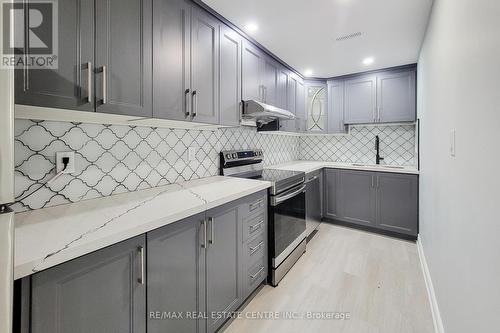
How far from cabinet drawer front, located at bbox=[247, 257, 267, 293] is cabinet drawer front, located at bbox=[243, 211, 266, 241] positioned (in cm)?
26

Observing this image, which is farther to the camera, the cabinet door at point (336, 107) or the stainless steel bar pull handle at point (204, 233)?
the cabinet door at point (336, 107)

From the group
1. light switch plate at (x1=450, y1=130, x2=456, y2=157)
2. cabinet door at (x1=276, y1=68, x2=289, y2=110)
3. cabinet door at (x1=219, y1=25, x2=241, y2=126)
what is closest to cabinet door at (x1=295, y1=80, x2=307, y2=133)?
cabinet door at (x1=276, y1=68, x2=289, y2=110)

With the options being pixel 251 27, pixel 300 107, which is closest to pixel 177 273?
pixel 251 27

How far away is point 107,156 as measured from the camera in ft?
4.80

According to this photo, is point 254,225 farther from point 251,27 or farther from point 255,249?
point 251,27

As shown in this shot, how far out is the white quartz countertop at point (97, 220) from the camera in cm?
74

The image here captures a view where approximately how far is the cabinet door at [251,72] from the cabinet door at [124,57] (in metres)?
1.07

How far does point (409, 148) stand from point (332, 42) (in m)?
2.11

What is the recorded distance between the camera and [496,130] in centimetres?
71

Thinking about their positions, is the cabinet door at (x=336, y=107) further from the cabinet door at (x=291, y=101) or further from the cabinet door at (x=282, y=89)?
the cabinet door at (x=282, y=89)

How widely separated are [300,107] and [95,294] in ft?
11.2

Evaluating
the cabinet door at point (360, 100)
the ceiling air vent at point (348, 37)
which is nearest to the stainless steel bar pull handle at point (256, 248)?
the ceiling air vent at point (348, 37)

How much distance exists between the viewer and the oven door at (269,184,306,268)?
2.01 metres
